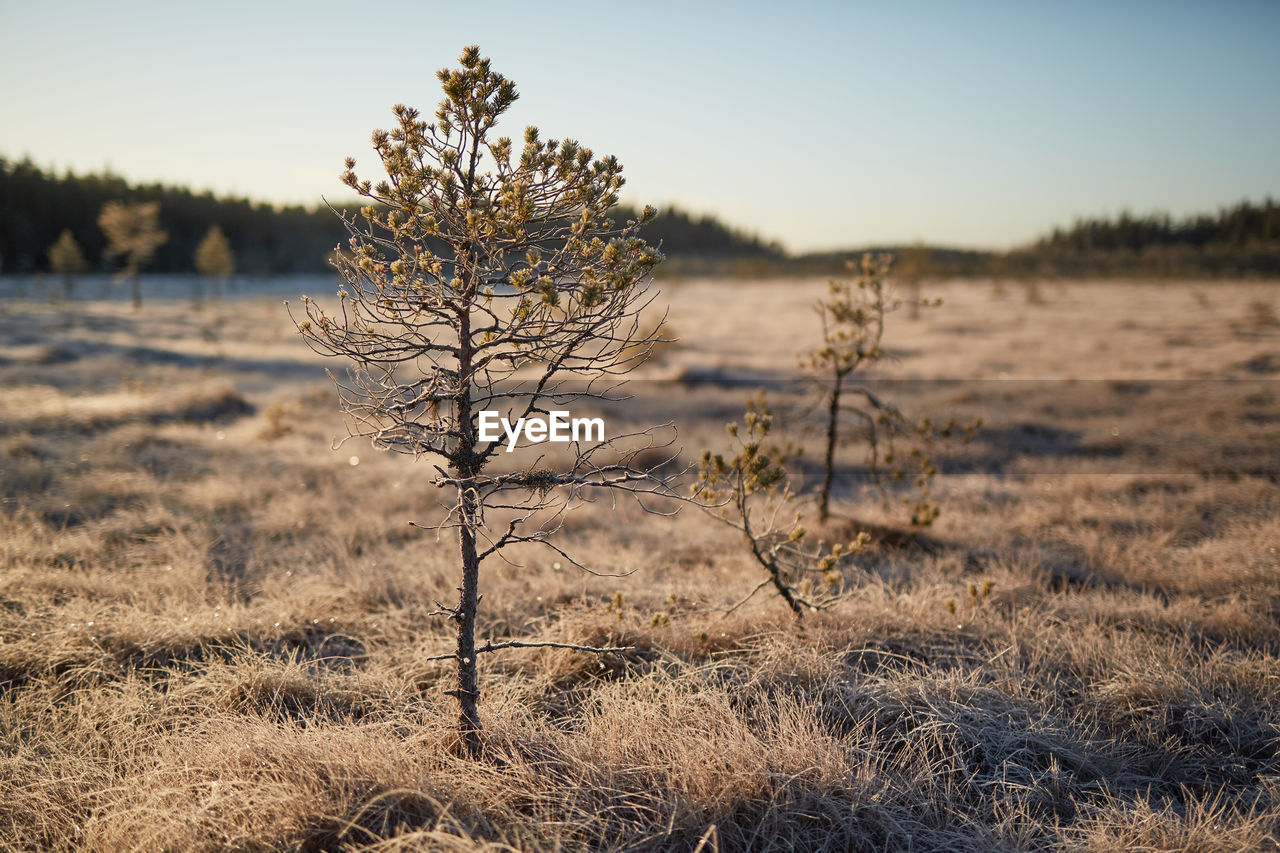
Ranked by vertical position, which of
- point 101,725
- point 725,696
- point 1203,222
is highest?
point 1203,222

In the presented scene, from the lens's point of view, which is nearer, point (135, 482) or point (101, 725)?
point (101, 725)

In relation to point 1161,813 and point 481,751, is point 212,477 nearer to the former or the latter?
point 481,751

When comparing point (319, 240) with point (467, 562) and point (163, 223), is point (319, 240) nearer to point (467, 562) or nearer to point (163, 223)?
point (163, 223)

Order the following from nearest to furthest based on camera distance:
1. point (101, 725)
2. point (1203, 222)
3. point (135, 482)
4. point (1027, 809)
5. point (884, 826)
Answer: point (884, 826) → point (1027, 809) → point (101, 725) → point (135, 482) → point (1203, 222)

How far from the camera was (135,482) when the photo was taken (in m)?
7.17

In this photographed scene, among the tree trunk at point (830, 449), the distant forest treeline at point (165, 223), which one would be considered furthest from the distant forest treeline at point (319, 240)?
the tree trunk at point (830, 449)

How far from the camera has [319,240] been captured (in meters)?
64.6

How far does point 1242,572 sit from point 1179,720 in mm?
2519

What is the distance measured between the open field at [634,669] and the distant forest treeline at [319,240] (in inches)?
1371

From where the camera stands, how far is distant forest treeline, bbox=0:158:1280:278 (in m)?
49.1

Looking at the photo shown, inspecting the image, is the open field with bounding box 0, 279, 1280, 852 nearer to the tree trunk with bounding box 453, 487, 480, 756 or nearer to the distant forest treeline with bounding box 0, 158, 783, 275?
the tree trunk with bounding box 453, 487, 480, 756

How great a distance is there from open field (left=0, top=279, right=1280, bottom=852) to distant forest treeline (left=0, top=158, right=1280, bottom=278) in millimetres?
A: 34831

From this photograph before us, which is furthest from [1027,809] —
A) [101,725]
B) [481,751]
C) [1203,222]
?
[1203,222]

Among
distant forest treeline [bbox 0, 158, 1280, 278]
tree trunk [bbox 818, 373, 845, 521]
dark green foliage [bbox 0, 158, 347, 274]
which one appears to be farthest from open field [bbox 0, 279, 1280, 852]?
dark green foliage [bbox 0, 158, 347, 274]
